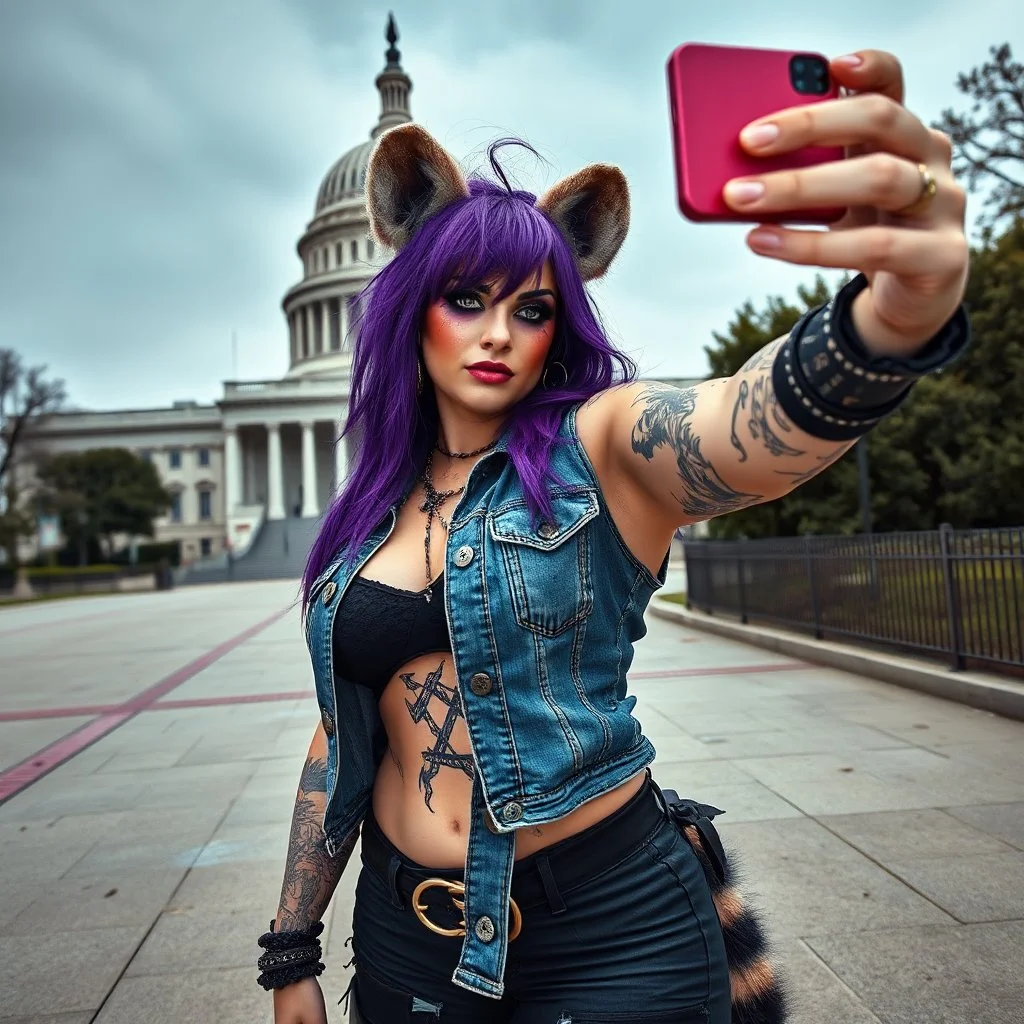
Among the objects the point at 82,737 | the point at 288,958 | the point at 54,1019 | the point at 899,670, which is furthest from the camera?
the point at 899,670

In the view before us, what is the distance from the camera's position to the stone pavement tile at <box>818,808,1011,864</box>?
3.64m

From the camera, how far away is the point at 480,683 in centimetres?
131

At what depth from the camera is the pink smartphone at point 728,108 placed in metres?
0.80

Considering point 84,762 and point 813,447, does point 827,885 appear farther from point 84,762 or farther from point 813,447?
point 84,762

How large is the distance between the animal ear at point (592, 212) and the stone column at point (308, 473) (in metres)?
64.8

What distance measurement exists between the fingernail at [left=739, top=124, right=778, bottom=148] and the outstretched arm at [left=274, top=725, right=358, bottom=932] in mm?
1224

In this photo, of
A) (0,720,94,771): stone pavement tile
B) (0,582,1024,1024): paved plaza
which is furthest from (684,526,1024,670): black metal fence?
(0,720,94,771): stone pavement tile

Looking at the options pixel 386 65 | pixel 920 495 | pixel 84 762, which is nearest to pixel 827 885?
pixel 84 762

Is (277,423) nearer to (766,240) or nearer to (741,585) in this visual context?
(741,585)

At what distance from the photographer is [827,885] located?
3383 mm

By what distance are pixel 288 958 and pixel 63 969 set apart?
6.84 feet

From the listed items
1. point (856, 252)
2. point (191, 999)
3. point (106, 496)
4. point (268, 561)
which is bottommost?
point (191, 999)

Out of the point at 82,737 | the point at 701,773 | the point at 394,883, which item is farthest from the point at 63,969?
the point at 82,737

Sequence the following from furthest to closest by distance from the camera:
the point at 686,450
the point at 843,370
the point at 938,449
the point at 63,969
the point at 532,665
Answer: the point at 938,449 → the point at 63,969 → the point at 532,665 → the point at 686,450 → the point at 843,370
